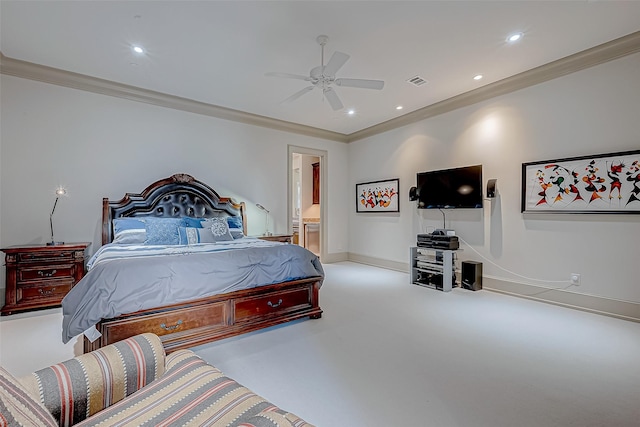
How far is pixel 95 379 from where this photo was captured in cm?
114

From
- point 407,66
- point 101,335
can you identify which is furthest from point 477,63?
point 101,335

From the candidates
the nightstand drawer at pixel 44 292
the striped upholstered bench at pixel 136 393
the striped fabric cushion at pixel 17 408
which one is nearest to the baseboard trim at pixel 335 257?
the nightstand drawer at pixel 44 292

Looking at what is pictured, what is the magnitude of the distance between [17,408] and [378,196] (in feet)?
19.7

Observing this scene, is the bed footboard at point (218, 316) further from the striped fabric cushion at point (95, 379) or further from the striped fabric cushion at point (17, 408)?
the striped fabric cushion at point (17, 408)

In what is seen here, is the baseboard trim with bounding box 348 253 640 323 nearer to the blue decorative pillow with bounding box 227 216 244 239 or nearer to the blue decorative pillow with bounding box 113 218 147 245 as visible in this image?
the blue decorative pillow with bounding box 227 216 244 239

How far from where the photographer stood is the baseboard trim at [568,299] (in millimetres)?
3320

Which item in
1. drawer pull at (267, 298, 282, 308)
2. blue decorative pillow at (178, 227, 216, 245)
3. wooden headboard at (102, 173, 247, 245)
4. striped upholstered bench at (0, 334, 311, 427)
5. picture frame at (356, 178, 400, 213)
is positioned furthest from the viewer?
picture frame at (356, 178, 400, 213)

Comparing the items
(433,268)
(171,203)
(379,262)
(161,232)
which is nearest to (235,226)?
(171,203)

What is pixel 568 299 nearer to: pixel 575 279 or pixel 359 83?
pixel 575 279

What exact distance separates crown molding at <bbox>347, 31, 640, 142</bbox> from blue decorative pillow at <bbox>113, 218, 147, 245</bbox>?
4.82m

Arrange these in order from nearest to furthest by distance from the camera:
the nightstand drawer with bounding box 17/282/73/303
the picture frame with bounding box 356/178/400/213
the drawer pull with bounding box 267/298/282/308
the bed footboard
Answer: the bed footboard → the drawer pull with bounding box 267/298/282/308 → the nightstand drawer with bounding box 17/282/73/303 → the picture frame with bounding box 356/178/400/213

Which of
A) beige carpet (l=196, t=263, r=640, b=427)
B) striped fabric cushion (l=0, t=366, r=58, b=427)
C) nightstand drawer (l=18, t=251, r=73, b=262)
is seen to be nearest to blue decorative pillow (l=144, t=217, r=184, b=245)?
nightstand drawer (l=18, t=251, r=73, b=262)

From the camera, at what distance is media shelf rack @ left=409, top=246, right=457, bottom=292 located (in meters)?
4.56

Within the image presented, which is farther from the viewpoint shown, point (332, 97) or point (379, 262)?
point (379, 262)
